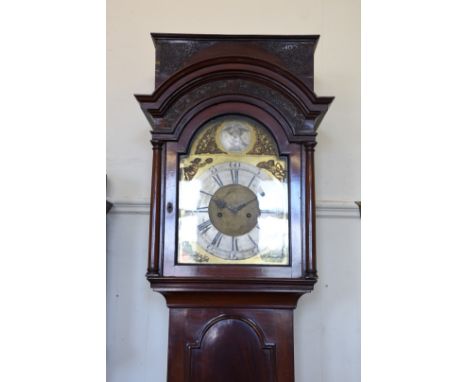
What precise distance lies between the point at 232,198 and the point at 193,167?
129 mm

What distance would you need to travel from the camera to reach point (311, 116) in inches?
54.4

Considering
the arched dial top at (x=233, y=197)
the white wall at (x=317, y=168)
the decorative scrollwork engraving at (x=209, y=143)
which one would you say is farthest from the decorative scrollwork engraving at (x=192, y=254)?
the white wall at (x=317, y=168)

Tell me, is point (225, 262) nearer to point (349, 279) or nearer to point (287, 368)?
point (287, 368)

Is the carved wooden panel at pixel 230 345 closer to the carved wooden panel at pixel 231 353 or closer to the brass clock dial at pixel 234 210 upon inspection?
the carved wooden panel at pixel 231 353

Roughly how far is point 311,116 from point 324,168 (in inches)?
17.5

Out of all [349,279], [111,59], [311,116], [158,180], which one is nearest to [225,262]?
[158,180]

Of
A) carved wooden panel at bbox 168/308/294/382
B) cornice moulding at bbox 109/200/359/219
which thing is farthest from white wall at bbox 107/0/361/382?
carved wooden panel at bbox 168/308/294/382

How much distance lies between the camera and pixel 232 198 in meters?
1.41

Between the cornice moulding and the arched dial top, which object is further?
the cornice moulding

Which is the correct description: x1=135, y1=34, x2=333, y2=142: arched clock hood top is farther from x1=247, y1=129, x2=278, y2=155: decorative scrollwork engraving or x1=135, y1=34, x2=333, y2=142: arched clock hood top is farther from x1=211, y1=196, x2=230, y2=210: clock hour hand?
x1=211, y1=196, x2=230, y2=210: clock hour hand

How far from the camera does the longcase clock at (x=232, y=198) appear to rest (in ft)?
4.43

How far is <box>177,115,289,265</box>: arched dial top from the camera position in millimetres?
1379
